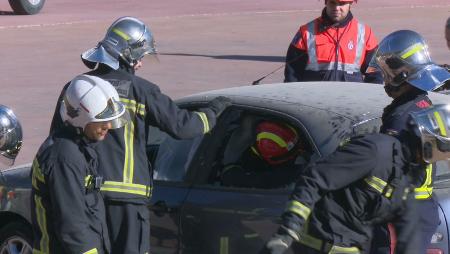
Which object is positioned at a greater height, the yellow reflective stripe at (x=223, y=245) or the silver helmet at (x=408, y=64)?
the silver helmet at (x=408, y=64)

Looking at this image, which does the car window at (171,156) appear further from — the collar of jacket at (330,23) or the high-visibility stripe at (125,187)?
the collar of jacket at (330,23)

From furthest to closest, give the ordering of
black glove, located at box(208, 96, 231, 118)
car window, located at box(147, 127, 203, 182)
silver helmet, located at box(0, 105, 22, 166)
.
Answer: silver helmet, located at box(0, 105, 22, 166) → car window, located at box(147, 127, 203, 182) → black glove, located at box(208, 96, 231, 118)

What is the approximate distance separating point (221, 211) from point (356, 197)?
3.60 feet

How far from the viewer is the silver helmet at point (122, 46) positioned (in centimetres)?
564

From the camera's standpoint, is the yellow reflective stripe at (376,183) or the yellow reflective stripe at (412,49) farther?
the yellow reflective stripe at (412,49)

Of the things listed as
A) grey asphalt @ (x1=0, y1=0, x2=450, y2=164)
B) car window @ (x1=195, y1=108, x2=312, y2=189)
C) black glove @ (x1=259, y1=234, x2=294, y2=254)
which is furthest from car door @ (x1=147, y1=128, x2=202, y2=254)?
grey asphalt @ (x1=0, y1=0, x2=450, y2=164)

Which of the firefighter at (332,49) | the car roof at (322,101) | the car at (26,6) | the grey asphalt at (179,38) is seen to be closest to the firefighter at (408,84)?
the car roof at (322,101)

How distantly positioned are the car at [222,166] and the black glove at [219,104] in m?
0.04

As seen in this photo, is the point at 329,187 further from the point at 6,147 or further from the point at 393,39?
the point at 6,147

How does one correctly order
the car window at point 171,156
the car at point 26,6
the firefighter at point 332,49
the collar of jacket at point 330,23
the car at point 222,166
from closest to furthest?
the car at point 222,166, the car window at point 171,156, the firefighter at point 332,49, the collar of jacket at point 330,23, the car at point 26,6

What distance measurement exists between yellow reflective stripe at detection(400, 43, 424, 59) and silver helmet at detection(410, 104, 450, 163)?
0.45 m

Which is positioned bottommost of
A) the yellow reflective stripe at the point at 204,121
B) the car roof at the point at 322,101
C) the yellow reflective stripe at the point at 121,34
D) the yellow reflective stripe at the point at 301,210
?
the yellow reflective stripe at the point at 204,121

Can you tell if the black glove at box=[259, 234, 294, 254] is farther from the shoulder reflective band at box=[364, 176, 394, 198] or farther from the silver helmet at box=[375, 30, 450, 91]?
the silver helmet at box=[375, 30, 450, 91]

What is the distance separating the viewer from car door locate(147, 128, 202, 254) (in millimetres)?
5824
